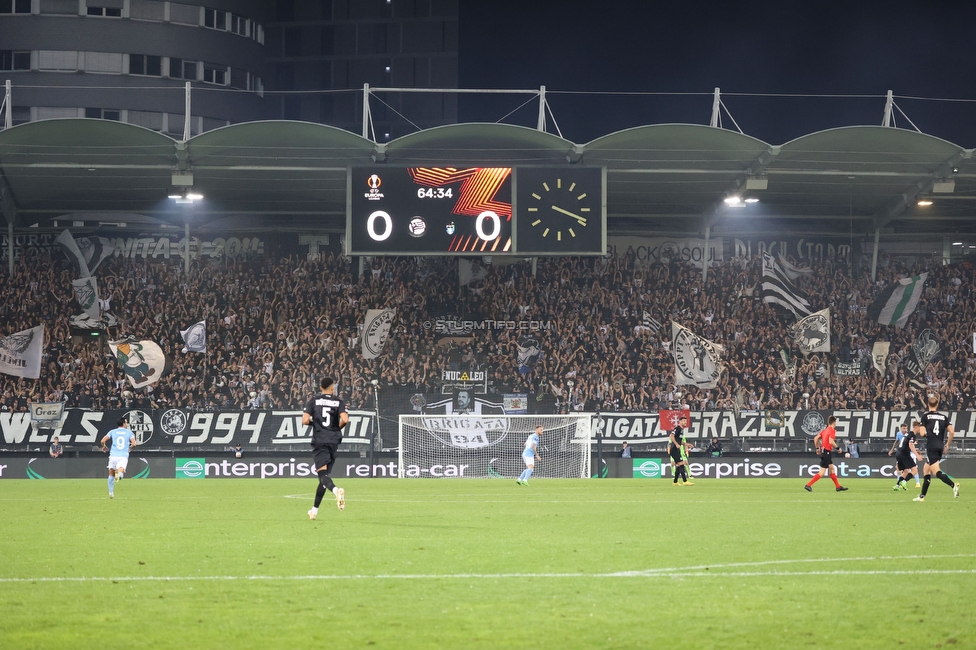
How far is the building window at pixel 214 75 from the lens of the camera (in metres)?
62.8

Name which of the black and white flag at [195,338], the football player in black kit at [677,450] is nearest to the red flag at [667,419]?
the football player in black kit at [677,450]

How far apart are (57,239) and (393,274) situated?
13146mm

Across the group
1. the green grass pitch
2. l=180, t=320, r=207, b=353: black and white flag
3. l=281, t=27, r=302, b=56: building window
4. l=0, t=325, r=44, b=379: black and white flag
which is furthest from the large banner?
l=281, t=27, r=302, b=56: building window

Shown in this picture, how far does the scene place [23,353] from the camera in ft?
125

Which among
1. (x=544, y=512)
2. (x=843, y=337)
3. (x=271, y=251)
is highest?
(x=271, y=251)

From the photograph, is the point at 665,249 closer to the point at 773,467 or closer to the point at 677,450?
the point at 773,467

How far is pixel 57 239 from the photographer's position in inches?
1662

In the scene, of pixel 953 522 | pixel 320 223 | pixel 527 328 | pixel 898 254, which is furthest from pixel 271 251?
pixel 953 522

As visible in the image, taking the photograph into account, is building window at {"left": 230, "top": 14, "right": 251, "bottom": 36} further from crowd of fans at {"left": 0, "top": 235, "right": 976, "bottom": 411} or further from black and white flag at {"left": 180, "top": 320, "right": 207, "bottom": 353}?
black and white flag at {"left": 180, "top": 320, "right": 207, "bottom": 353}

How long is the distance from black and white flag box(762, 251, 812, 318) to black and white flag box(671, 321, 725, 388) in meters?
4.23

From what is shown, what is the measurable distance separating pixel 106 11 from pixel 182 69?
496cm

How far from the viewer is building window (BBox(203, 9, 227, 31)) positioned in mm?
62906

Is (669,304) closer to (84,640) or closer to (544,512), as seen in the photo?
(544,512)

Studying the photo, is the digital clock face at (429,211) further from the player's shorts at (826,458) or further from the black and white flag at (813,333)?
the black and white flag at (813,333)
